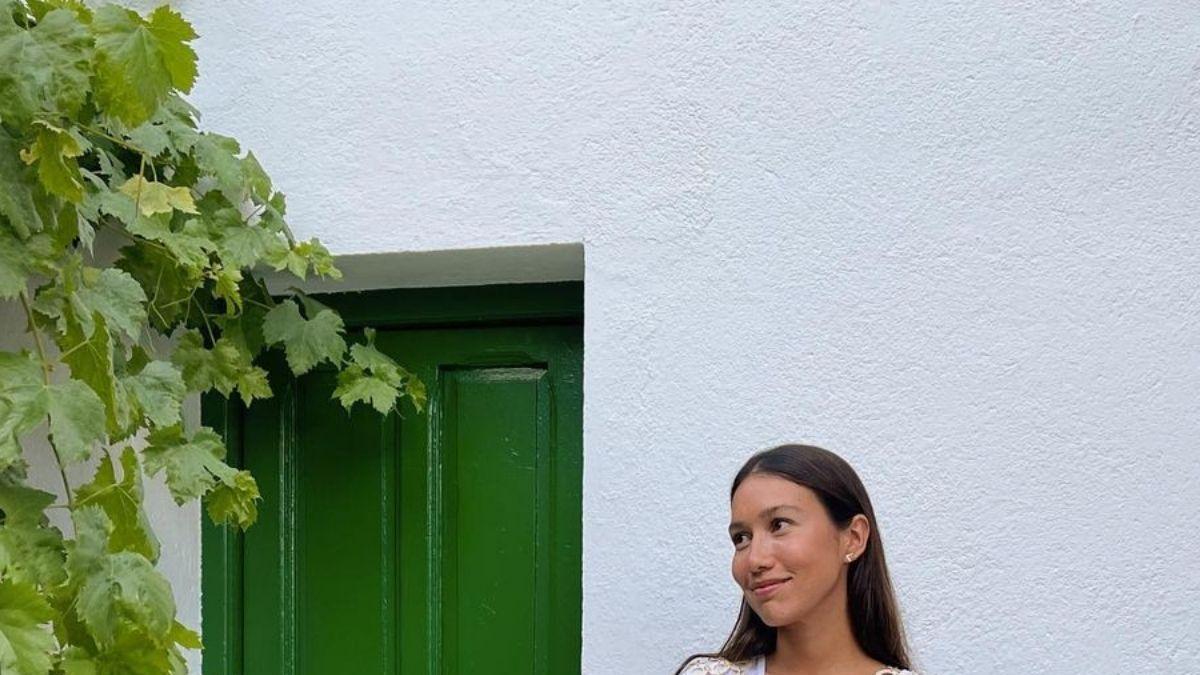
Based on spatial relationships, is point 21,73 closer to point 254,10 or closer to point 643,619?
point 254,10

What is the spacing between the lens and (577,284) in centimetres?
349

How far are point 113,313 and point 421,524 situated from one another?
1.02 meters

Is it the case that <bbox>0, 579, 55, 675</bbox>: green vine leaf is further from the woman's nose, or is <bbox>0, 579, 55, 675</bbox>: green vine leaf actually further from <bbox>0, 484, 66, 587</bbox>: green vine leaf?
the woman's nose

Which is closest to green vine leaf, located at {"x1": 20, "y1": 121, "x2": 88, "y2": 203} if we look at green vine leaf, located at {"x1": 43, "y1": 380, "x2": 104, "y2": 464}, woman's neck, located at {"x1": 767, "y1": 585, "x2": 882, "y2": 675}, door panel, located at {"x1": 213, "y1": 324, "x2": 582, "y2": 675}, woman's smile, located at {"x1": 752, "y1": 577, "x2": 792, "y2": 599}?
green vine leaf, located at {"x1": 43, "y1": 380, "x2": 104, "y2": 464}

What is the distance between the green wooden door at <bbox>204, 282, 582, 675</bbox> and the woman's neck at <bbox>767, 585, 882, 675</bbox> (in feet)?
2.75

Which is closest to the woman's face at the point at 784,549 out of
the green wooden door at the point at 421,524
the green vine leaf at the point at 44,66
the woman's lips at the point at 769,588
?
the woman's lips at the point at 769,588

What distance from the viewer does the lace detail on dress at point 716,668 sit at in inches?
106

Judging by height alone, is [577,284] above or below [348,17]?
below

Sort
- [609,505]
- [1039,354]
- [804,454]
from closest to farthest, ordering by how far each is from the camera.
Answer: [804,454]
[1039,354]
[609,505]

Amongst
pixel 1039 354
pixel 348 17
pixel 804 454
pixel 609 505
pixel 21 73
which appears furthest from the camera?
pixel 348 17

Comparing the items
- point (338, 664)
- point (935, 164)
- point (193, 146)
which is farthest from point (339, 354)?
point (935, 164)

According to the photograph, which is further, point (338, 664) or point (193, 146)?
point (338, 664)

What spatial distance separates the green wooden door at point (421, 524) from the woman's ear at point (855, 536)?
2.98 ft

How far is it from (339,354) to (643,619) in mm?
821
